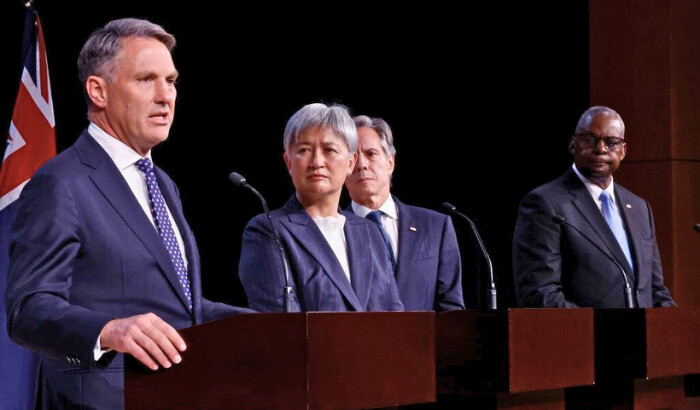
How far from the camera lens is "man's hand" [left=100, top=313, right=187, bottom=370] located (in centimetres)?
172

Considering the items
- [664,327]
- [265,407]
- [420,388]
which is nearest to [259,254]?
[420,388]

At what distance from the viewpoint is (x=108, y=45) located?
2.20 m

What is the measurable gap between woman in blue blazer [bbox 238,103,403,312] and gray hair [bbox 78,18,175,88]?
77 cm

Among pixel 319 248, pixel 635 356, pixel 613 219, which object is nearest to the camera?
pixel 319 248

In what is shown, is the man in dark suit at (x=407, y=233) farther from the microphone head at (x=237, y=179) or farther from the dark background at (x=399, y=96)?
the dark background at (x=399, y=96)

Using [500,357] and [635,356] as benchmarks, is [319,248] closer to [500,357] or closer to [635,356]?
[500,357]

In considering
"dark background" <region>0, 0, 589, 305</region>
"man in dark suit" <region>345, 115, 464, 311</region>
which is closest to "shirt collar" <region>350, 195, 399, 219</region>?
"man in dark suit" <region>345, 115, 464, 311</region>

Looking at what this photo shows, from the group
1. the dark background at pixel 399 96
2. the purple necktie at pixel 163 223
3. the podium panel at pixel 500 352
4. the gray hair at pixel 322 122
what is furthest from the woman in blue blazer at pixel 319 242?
the dark background at pixel 399 96

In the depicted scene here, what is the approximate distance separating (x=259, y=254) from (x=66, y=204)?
3.06ft

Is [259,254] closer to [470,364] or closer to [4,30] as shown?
[470,364]

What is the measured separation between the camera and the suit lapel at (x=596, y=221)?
4059 mm

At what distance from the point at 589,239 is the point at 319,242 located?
1.51 m

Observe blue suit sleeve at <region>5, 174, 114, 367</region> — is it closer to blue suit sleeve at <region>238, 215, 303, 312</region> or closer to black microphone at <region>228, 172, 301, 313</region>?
black microphone at <region>228, 172, 301, 313</region>

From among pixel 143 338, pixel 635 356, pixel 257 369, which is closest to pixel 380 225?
pixel 635 356
